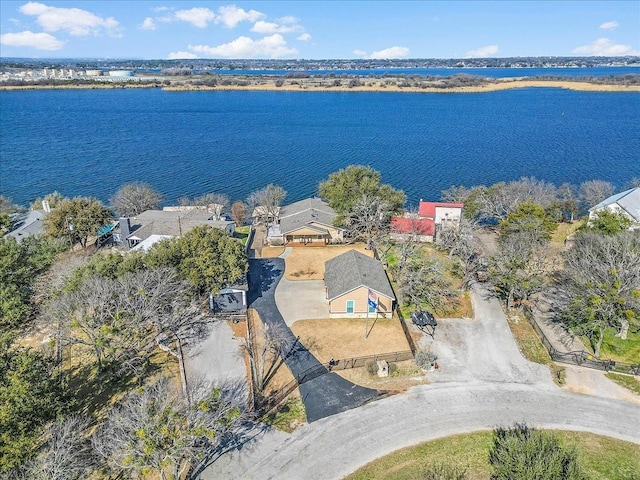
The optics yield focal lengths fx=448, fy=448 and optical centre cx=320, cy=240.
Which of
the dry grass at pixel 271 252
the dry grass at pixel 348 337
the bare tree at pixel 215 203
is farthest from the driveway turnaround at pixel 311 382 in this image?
the bare tree at pixel 215 203

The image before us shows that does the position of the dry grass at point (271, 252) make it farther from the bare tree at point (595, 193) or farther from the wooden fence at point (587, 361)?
the bare tree at point (595, 193)

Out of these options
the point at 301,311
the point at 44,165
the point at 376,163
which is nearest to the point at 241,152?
the point at 376,163

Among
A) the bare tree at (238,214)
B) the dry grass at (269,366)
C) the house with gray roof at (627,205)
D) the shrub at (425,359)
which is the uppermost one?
the house with gray roof at (627,205)

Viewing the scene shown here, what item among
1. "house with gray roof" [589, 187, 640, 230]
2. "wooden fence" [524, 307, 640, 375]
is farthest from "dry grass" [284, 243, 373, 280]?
"house with gray roof" [589, 187, 640, 230]

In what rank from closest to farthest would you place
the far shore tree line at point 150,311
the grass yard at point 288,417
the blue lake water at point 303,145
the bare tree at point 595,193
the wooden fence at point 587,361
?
the far shore tree line at point 150,311 < the grass yard at point 288,417 < the wooden fence at point 587,361 < the bare tree at point 595,193 < the blue lake water at point 303,145

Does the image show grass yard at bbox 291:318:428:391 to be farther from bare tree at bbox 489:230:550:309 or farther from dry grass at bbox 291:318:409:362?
bare tree at bbox 489:230:550:309

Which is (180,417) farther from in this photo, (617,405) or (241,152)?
(241,152)
